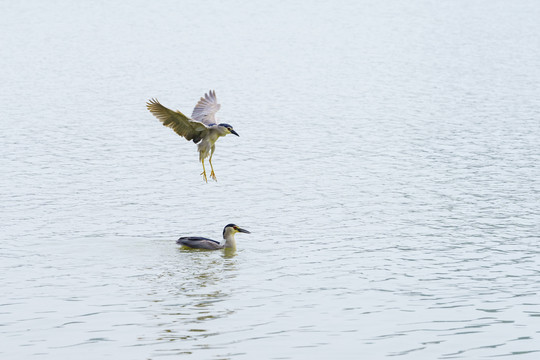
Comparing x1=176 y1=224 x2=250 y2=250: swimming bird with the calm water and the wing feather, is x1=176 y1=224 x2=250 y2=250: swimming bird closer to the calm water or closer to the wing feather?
the wing feather

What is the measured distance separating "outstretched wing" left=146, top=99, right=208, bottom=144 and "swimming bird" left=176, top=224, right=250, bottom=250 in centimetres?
243

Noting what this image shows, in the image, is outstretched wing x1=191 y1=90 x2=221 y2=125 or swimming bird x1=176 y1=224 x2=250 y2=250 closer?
swimming bird x1=176 y1=224 x2=250 y2=250

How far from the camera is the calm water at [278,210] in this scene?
1465 centimetres

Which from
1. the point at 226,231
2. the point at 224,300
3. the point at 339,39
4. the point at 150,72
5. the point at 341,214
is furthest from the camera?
the point at 339,39

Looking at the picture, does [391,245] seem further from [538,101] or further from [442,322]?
[538,101]

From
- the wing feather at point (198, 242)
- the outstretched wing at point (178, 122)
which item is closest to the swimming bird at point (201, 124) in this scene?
the outstretched wing at point (178, 122)

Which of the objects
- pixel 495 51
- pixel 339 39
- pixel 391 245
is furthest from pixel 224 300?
pixel 339 39

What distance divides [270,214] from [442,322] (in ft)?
27.5

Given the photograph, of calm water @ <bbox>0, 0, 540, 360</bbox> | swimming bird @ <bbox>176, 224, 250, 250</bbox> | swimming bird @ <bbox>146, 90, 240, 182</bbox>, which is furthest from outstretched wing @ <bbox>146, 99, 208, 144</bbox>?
swimming bird @ <bbox>176, 224, 250, 250</bbox>

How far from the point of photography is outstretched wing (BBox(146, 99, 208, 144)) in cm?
1925

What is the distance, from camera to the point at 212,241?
19.6 m

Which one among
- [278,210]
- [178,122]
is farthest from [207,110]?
[278,210]

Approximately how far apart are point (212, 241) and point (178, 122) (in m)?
2.76

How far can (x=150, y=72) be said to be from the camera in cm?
5019
